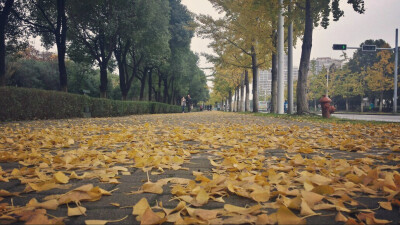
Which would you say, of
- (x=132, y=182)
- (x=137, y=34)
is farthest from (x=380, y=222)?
(x=137, y=34)

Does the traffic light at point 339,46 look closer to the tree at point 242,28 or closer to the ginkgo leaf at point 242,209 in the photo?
the tree at point 242,28

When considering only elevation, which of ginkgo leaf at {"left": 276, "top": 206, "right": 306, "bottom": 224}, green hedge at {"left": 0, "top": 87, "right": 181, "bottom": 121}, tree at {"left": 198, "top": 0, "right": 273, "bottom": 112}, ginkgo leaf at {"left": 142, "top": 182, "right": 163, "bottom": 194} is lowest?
ginkgo leaf at {"left": 142, "top": 182, "right": 163, "bottom": 194}

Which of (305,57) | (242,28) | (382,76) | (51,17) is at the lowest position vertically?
(305,57)

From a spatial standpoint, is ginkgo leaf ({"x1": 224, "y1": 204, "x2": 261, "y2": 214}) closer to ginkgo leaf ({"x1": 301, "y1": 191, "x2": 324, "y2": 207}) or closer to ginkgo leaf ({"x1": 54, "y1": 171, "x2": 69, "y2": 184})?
ginkgo leaf ({"x1": 301, "y1": 191, "x2": 324, "y2": 207})

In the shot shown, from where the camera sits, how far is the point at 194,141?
173 inches

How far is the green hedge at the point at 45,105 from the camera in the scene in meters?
8.85

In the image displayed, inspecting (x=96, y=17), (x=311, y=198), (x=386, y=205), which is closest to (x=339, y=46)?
(x=96, y=17)

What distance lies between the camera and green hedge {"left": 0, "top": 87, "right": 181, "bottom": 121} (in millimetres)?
8852

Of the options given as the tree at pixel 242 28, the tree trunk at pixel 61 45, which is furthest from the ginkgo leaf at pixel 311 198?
the tree trunk at pixel 61 45

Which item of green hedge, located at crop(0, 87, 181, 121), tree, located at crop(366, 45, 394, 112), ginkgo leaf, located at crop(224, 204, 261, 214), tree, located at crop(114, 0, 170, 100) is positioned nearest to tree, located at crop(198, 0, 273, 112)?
tree, located at crop(114, 0, 170, 100)

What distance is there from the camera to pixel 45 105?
1060 centimetres

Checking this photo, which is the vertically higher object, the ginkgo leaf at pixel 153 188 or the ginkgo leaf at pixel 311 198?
the ginkgo leaf at pixel 311 198

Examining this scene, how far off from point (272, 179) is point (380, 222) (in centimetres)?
77

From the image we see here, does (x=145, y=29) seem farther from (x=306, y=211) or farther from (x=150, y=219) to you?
(x=306, y=211)
